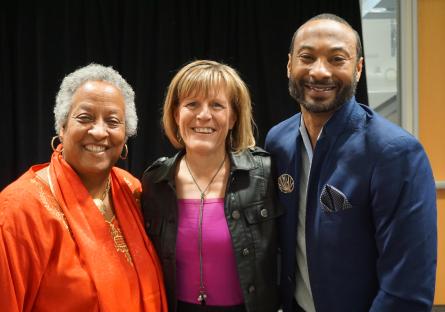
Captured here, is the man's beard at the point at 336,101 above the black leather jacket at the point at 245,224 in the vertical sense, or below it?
above

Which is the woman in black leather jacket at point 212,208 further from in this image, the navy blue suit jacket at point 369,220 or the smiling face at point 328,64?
the smiling face at point 328,64

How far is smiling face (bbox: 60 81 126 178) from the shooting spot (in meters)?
1.46

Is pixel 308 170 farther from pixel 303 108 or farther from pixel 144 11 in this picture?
pixel 144 11

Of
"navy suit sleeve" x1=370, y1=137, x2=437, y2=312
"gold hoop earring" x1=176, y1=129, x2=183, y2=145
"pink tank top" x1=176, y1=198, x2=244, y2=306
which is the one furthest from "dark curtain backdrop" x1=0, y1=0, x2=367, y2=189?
"navy suit sleeve" x1=370, y1=137, x2=437, y2=312

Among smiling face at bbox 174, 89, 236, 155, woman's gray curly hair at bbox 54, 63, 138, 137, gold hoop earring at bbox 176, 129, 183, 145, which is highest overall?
woman's gray curly hair at bbox 54, 63, 138, 137

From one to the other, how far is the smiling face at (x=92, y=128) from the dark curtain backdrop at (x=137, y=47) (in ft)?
5.68

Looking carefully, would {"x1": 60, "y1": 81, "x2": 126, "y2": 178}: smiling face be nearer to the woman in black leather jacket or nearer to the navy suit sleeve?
the woman in black leather jacket

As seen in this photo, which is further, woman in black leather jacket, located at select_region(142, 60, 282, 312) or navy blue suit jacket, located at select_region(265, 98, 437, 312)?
woman in black leather jacket, located at select_region(142, 60, 282, 312)

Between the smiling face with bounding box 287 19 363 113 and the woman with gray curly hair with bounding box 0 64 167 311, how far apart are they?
0.68 m

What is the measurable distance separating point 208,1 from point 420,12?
1.60 meters

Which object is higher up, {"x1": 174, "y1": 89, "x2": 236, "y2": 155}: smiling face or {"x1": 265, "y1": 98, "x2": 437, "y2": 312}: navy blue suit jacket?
{"x1": 174, "y1": 89, "x2": 236, "y2": 155}: smiling face

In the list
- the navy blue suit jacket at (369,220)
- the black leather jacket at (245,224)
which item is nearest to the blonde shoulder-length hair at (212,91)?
the black leather jacket at (245,224)

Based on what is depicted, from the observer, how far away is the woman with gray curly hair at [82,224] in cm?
127

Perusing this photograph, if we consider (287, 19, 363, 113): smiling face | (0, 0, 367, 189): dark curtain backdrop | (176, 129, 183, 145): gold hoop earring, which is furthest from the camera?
(0, 0, 367, 189): dark curtain backdrop
